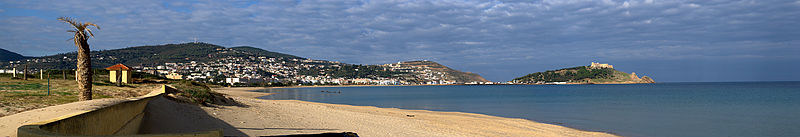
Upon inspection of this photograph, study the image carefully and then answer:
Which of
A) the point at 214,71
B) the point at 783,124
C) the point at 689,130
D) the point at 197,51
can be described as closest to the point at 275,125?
the point at 689,130

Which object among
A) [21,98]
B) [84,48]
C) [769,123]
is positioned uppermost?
[84,48]

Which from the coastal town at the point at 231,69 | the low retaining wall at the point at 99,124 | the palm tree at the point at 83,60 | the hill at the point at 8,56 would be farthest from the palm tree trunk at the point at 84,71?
the hill at the point at 8,56

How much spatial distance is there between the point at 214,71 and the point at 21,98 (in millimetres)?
130673

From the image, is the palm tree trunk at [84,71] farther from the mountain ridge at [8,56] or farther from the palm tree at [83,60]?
the mountain ridge at [8,56]

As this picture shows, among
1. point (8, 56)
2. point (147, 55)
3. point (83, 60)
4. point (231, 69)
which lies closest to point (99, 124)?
point (83, 60)

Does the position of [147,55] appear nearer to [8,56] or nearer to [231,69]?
[231,69]

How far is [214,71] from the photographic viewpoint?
5404 inches

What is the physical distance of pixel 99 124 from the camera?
6.23 m

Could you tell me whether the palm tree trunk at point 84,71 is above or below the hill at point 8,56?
below

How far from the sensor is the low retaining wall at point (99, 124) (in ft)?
12.1

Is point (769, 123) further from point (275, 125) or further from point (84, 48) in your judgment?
point (84, 48)

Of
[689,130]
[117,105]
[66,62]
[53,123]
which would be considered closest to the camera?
[53,123]

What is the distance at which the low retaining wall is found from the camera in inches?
145

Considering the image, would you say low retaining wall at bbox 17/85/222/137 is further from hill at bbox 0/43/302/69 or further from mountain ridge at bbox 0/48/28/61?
mountain ridge at bbox 0/48/28/61
